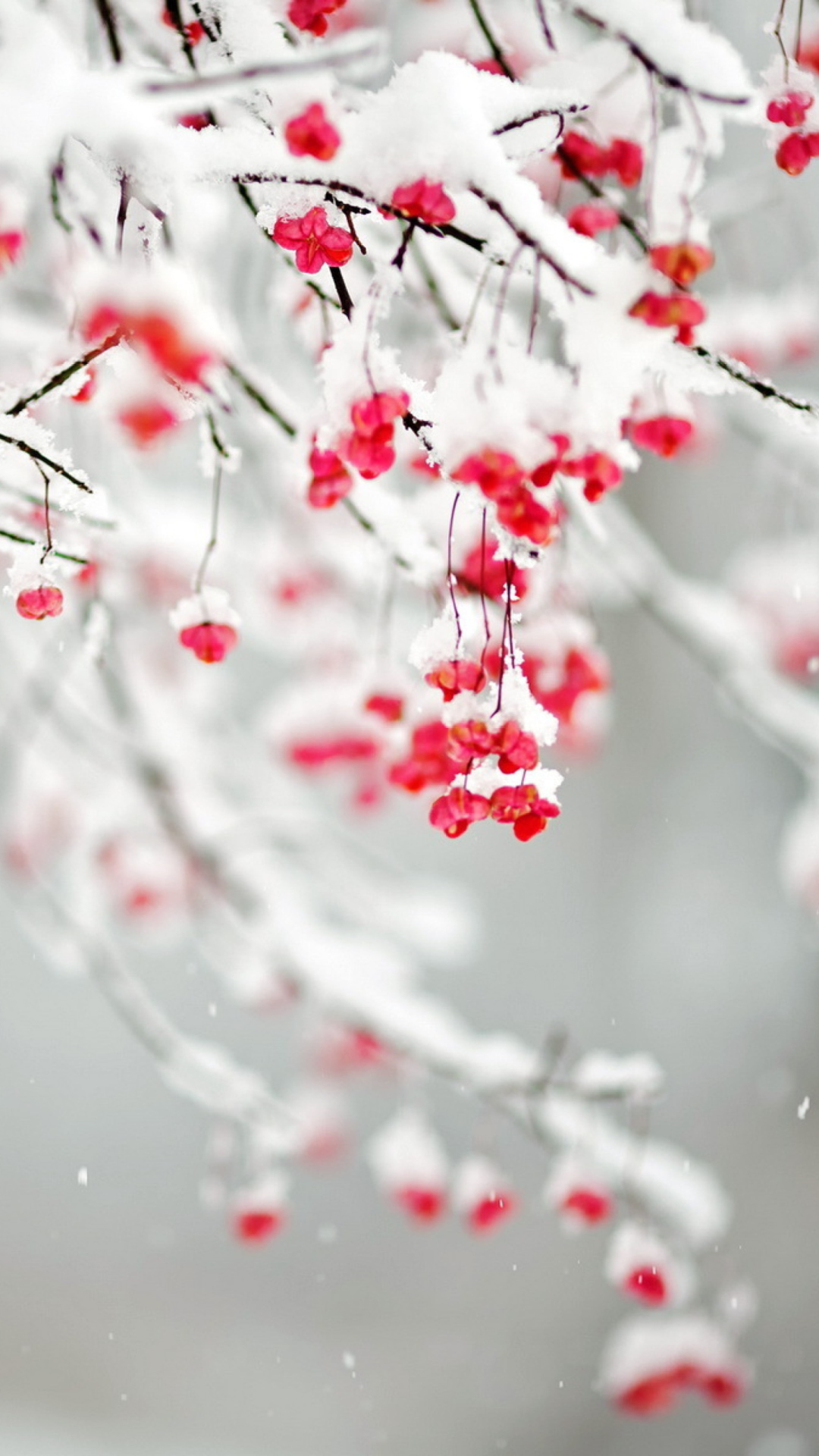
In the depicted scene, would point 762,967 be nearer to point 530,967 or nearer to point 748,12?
point 530,967

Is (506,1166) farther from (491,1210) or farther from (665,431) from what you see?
(665,431)

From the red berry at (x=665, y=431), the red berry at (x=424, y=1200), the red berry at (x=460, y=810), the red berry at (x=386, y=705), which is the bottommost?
the red berry at (x=460, y=810)

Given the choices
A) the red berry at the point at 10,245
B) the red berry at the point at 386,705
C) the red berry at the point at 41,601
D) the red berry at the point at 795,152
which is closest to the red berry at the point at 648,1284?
the red berry at the point at 386,705

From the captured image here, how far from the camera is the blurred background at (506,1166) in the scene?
18.4ft

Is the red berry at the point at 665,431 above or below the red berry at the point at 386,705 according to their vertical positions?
below

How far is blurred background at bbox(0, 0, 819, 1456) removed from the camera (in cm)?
561

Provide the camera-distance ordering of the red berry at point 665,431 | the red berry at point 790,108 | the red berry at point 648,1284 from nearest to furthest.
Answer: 1. the red berry at point 790,108
2. the red berry at point 665,431
3. the red berry at point 648,1284

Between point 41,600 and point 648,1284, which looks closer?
point 41,600

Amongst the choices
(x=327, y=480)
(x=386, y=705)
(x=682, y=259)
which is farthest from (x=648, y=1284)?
(x=682, y=259)

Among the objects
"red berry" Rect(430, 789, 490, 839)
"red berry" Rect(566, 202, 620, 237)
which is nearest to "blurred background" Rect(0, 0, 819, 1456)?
"red berry" Rect(566, 202, 620, 237)

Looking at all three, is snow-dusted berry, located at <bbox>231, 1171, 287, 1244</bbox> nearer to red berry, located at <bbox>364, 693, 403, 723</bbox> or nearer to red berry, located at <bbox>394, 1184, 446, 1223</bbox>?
red berry, located at <bbox>394, 1184, 446, 1223</bbox>

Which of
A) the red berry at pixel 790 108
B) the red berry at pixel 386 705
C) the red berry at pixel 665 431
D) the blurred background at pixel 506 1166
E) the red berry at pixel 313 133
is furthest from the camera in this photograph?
the blurred background at pixel 506 1166

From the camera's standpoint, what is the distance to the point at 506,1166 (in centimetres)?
641

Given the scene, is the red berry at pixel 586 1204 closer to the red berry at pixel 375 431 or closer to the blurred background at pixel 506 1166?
the red berry at pixel 375 431
